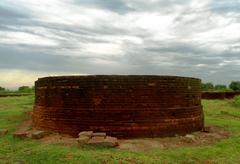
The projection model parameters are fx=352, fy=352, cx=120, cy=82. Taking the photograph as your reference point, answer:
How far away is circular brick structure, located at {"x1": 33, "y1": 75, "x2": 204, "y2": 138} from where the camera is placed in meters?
8.72

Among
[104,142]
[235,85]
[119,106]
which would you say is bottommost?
[104,142]

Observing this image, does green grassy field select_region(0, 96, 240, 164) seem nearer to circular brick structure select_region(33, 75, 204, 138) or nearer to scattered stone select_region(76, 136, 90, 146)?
scattered stone select_region(76, 136, 90, 146)

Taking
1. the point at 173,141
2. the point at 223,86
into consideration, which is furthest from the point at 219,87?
the point at 173,141

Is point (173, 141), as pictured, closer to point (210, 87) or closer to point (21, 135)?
point (21, 135)

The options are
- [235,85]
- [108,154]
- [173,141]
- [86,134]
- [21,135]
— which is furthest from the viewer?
[235,85]

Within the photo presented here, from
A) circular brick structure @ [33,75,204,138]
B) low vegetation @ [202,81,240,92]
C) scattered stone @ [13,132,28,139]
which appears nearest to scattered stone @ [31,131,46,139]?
scattered stone @ [13,132,28,139]

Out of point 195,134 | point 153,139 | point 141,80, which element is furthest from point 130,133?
point 195,134

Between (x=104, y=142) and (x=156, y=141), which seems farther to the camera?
(x=156, y=141)

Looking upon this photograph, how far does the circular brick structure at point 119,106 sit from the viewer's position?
872cm

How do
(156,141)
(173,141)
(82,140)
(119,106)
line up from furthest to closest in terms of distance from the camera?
1. (119,106)
2. (173,141)
3. (156,141)
4. (82,140)

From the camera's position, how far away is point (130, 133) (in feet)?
28.5

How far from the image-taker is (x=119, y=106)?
874 cm

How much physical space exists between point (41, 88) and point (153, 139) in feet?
11.9

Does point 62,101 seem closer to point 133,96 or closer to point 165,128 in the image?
point 133,96
